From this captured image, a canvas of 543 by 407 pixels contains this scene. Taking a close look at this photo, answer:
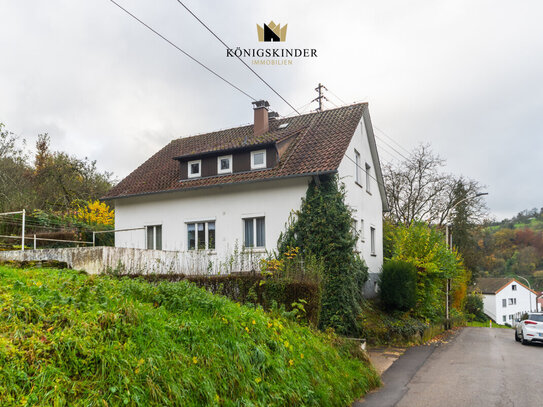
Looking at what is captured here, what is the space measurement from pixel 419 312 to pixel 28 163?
87.0 ft

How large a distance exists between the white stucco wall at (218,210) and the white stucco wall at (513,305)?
6209 centimetres

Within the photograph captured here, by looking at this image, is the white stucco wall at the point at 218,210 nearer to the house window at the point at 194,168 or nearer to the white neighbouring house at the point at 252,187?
the white neighbouring house at the point at 252,187

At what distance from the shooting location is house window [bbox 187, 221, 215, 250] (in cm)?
1945

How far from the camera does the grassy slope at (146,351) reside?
446 centimetres

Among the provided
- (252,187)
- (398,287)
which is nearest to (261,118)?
(252,187)

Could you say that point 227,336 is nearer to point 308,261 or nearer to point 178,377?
point 178,377

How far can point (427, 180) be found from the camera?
39.2 meters

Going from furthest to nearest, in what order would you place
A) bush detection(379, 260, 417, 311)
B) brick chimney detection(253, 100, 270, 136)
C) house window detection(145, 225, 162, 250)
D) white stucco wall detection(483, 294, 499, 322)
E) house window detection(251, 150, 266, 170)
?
1. white stucco wall detection(483, 294, 499, 322)
2. brick chimney detection(253, 100, 270, 136)
3. house window detection(145, 225, 162, 250)
4. house window detection(251, 150, 266, 170)
5. bush detection(379, 260, 417, 311)

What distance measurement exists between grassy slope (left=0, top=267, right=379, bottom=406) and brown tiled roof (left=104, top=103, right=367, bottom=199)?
9903 millimetres

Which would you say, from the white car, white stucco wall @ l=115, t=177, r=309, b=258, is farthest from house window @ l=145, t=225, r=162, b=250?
the white car

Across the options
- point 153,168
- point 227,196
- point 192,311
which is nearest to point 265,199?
point 227,196

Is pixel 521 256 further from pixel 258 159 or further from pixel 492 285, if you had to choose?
pixel 258 159

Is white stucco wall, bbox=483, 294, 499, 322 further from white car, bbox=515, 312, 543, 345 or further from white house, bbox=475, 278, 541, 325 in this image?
white car, bbox=515, 312, 543, 345

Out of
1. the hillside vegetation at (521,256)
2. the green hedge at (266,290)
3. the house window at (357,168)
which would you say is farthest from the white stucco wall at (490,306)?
the green hedge at (266,290)
